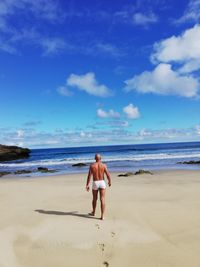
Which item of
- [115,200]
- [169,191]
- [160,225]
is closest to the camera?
[160,225]

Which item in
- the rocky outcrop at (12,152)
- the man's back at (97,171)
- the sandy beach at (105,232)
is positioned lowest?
the sandy beach at (105,232)

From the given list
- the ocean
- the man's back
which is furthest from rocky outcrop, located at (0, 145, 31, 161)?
the man's back

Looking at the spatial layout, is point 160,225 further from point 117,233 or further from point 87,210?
point 87,210

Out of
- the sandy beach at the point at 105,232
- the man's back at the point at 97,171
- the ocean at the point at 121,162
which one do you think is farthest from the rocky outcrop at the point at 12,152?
the man's back at the point at 97,171

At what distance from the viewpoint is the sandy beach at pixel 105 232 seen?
19.3 ft

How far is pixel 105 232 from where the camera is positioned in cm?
729

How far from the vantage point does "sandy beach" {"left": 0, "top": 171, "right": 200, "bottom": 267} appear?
19.3 ft

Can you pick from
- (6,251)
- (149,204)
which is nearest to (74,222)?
(6,251)

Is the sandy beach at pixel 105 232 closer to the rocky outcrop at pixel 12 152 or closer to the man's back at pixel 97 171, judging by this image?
the man's back at pixel 97 171

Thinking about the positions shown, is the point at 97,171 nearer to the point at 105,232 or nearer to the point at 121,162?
the point at 105,232

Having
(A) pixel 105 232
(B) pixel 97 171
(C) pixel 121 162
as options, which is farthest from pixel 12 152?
(A) pixel 105 232

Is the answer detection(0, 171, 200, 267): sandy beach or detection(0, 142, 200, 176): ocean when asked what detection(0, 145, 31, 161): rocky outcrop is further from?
detection(0, 171, 200, 267): sandy beach

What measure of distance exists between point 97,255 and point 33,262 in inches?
50.5

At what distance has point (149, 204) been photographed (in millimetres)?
10055
